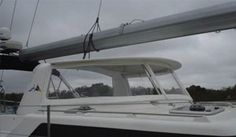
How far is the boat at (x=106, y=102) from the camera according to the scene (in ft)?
13.1

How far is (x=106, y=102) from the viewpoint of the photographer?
16.7ft

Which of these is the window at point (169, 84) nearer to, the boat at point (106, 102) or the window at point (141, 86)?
the boat at point (106, 102)

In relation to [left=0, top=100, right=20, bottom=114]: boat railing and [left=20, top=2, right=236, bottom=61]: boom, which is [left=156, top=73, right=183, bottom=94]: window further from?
[left=0, top=100, right=20, bottom=114]: boat railing

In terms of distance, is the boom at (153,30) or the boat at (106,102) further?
the boom at (153,30)


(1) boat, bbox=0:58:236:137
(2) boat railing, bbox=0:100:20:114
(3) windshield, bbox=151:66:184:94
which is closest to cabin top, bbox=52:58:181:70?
(1) boat, bbox=0:58:236:137

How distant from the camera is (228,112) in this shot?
4207 mm

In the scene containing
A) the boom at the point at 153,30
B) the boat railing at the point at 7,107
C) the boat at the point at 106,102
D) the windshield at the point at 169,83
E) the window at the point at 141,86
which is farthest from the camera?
the boat railing at the point at 7,107

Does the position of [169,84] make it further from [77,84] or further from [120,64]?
[77,84]

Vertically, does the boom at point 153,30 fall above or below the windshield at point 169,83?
above

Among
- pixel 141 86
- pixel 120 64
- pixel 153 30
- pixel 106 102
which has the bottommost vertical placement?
pixel 106 102

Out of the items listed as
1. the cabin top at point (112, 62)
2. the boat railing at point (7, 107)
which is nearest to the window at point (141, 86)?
the cabin top at point (112, 62)

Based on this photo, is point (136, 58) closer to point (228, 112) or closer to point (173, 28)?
point (173, 28)

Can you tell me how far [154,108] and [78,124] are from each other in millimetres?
963

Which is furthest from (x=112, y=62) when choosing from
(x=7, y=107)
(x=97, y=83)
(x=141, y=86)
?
(x=7, y=107)
